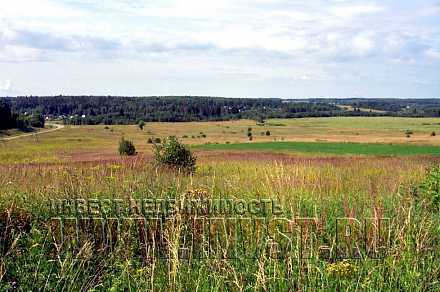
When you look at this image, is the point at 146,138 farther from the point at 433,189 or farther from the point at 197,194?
the point at 197,194

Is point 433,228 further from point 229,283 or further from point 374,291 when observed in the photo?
point 229,283

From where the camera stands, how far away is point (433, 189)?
25.1 feet

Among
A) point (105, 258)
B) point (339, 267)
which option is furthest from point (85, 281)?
point (339, 267)

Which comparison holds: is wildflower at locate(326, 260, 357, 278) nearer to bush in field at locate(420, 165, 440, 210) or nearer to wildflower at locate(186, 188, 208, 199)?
wildflower at locate(186, 188, 208, 199)

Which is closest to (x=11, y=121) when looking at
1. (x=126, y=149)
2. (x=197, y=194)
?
(x=126, y=149)

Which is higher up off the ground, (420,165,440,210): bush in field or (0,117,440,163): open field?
(420,165,440,210): bush in field

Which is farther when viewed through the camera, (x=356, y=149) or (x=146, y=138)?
(x=146, y=138)

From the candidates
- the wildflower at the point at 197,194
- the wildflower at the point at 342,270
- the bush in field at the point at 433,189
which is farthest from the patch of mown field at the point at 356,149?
the wildflower at the point at 342,270

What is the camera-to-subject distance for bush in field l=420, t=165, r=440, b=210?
7426 mm

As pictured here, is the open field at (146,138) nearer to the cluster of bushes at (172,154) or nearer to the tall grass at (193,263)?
the cluster of bushes at (172,154)

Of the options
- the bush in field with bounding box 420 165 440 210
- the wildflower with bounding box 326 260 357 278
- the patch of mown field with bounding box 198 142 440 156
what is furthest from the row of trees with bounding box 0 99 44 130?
the wildflower with bounding box 326 260 357 278

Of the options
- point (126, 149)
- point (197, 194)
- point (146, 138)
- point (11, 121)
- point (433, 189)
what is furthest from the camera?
point (11, 121)

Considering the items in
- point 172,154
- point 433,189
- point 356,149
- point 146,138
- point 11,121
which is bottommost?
point 146,138

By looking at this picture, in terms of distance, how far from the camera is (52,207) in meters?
6.11
